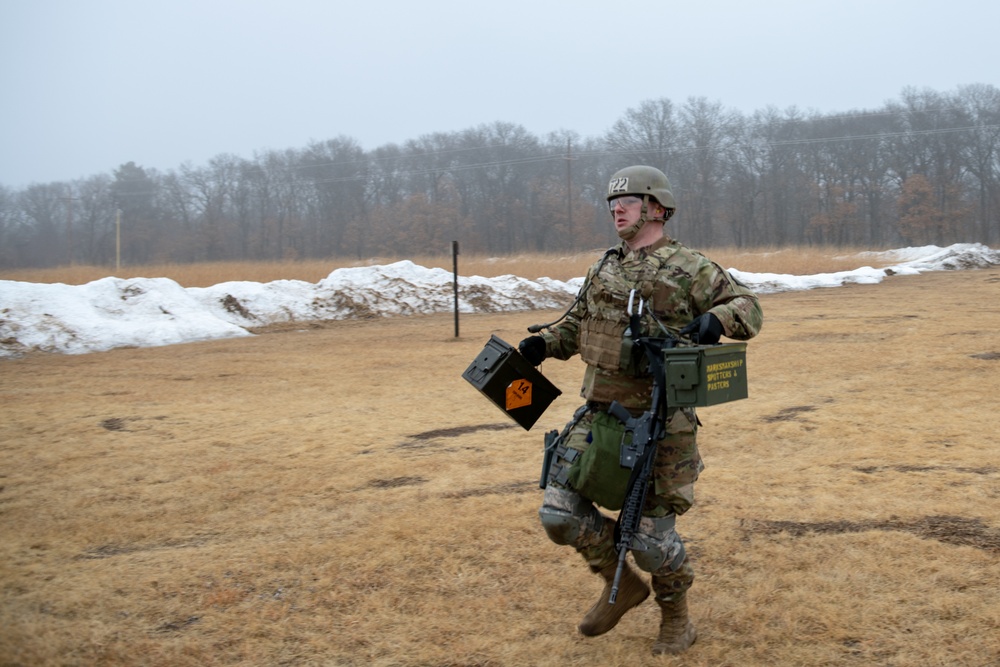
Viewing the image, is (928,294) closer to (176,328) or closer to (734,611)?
(176,328)

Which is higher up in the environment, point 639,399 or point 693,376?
point 693,376

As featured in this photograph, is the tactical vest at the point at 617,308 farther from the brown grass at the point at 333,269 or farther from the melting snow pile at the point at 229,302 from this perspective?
the brown grass at the point at 333,269

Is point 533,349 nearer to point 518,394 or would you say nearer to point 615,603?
point 518,394

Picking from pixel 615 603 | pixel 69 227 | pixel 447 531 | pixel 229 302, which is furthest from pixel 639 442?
pixel 69 227

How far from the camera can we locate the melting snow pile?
59.9 ft

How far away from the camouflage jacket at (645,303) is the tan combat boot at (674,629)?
823 millimetres

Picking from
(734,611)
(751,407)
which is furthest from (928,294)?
(734,611)

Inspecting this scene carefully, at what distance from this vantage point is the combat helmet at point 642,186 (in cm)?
381

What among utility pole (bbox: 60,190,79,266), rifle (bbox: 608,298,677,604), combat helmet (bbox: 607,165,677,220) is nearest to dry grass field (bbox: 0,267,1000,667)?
rifle (bbox: 608,298,677,604)

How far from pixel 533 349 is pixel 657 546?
102cm

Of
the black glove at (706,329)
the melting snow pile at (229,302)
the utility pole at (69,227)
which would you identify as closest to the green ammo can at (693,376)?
the black glove at (706,329)

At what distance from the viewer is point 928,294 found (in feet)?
74.4

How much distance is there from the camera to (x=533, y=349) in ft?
13.7

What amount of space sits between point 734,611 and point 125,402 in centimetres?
891
